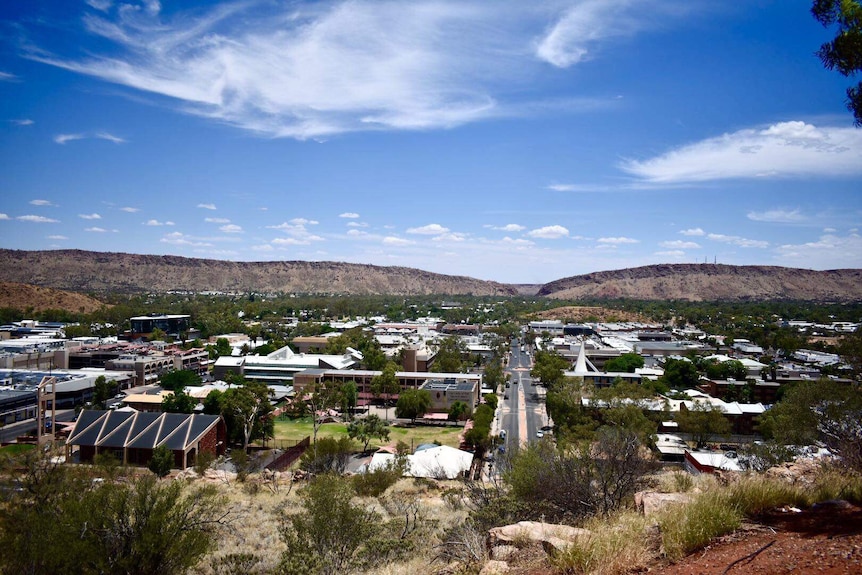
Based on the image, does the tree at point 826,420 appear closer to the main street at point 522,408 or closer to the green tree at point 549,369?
the main street at point 522,408

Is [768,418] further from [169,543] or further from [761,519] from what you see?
[169,543]

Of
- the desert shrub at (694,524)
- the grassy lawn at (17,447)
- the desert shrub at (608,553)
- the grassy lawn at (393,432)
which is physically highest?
the desert shrub at (694,524)

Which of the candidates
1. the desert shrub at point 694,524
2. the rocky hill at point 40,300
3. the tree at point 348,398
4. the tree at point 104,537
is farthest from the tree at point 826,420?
the rocky hill at point 40,300

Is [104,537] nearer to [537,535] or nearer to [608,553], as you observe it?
[537,535]

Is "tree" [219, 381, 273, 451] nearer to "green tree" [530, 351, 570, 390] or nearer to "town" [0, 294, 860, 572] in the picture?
"town" [0, 294, 860, 572]

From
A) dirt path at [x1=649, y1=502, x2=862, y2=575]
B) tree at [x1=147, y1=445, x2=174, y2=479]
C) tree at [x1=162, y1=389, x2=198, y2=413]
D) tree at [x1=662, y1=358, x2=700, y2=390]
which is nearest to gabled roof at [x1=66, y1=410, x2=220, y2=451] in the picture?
tree at [x1=147, y1=445, x2=174, y2=479]

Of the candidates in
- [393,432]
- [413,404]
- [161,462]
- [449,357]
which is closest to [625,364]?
[449,357]
